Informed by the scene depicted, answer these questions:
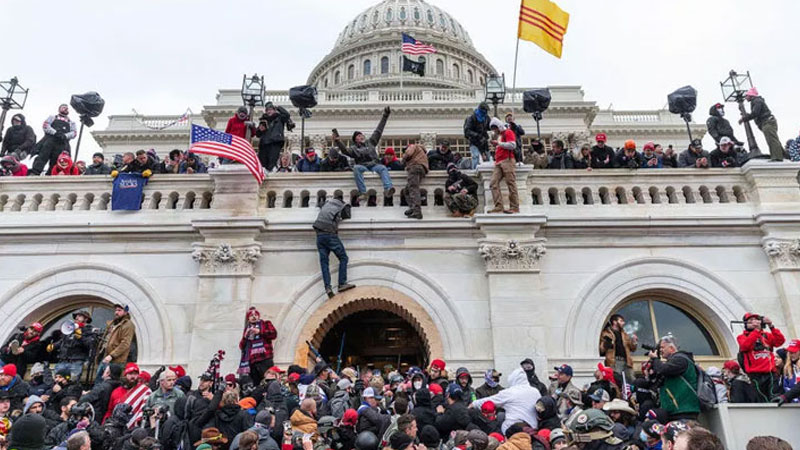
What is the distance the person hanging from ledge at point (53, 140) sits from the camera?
14969 mm

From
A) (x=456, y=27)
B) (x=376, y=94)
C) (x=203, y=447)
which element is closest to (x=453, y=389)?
(x=203, y=447)

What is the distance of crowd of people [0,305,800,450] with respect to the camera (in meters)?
6.84

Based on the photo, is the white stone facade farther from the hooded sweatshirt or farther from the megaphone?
the hooded sweatshirt

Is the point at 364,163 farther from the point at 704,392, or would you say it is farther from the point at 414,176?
the point at 704,392

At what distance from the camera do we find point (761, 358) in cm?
883

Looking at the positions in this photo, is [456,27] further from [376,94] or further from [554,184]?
[554,184]

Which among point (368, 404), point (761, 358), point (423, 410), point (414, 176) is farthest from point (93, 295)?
point (761, 358)

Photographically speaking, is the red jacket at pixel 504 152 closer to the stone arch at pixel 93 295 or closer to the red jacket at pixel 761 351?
the red jacket at pixel 761 351

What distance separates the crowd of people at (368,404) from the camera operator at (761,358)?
2 cm

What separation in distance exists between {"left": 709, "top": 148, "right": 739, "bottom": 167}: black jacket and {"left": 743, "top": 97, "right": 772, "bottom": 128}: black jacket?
87 centimetres

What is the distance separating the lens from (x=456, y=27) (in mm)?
88875

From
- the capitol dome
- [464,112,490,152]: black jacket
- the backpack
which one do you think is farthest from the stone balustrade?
the capitol dome

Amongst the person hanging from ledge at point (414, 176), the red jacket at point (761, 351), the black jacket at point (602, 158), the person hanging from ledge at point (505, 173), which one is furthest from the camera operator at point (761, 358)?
the person hanging from ledge at point (414, 176)

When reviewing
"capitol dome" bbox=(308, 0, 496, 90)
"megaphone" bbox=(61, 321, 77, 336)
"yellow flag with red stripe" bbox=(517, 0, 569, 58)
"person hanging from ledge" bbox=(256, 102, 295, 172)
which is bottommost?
"megaphone" bbox=(61, 321, 77, 336)
